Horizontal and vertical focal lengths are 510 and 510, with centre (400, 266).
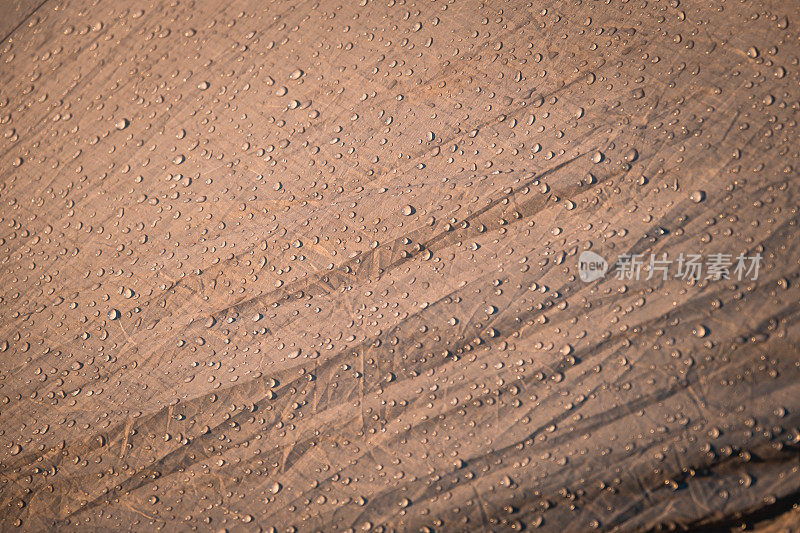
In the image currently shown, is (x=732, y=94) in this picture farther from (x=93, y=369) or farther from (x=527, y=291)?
(x=93, y=369)

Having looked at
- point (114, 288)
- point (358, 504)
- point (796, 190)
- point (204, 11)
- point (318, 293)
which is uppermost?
point (204, 11)

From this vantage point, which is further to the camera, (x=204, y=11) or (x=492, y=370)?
(x=204, y=11)

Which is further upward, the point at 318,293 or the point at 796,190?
the point at 318,293

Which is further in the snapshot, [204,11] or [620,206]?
[204,11]

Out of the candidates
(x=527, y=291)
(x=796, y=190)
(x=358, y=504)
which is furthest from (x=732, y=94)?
(x=358, y=504)

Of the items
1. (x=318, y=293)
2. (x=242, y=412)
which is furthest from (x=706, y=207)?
(x=242, y=412)

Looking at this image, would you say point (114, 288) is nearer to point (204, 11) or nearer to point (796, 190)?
point (204, 11)
